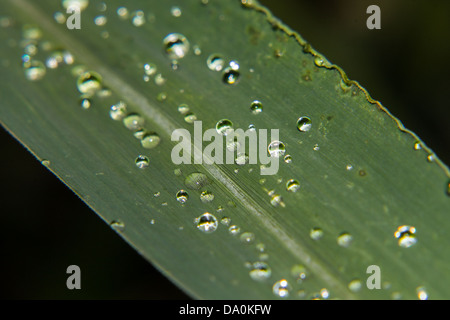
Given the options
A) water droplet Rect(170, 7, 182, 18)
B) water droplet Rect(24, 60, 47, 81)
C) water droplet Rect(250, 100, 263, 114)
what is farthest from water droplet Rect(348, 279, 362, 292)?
water droplet Rect(24, 60, 47, 81)

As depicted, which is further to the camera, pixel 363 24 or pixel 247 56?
pixel 363 24

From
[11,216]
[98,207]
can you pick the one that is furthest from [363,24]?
[11,216]

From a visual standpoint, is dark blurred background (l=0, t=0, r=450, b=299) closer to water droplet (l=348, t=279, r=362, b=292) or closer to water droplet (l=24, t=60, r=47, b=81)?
water droplet (l=24, t=60, r=47, b=81)

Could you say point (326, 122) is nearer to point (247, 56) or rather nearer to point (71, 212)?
point (247, 56)

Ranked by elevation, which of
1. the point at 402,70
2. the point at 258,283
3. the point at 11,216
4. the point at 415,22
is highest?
the point at 415,22

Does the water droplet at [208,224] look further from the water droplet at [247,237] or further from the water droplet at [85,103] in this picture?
the water droplet at [85,103]

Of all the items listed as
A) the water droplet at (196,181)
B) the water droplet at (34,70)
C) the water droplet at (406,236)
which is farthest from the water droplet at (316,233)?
the water droplet at (34,70)

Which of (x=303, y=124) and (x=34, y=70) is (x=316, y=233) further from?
(x=34, y=70)
